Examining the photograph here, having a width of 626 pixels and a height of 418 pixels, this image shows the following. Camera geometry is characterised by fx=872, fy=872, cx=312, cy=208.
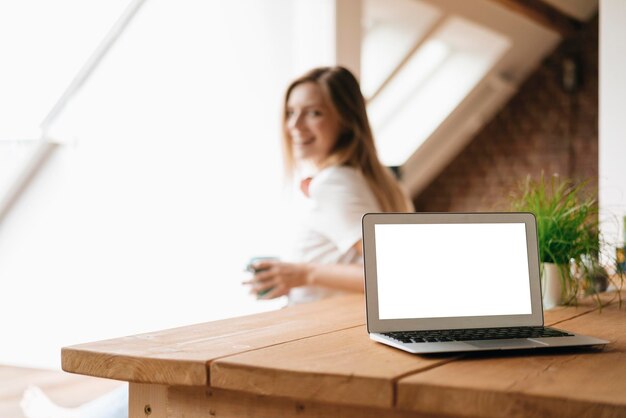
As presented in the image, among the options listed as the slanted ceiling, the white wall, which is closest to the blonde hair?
the white wall

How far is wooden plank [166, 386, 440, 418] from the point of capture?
4.07ft

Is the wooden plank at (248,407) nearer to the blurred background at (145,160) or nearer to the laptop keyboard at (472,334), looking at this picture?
the laptop keyboard at (472,334)

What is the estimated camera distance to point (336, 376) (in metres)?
1.18

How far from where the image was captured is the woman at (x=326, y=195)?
2.23m

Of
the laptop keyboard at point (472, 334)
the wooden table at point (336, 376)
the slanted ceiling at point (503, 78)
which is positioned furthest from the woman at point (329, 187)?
the slanted ceiling at point (503, 78)

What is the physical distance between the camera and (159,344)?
1441 millimetres

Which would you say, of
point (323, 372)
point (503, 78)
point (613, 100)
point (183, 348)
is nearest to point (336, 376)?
point (323, 372)

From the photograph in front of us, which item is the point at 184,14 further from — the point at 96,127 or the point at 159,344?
the point at 159,344

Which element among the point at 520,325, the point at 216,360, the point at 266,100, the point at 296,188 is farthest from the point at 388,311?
the point at 266,100

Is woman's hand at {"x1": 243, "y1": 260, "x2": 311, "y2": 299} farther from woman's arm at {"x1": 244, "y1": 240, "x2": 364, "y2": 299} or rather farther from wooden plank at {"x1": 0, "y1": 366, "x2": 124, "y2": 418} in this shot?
wooden plank at {"x1": 0, "y1": 366, "x2": 124, "y2": 418}

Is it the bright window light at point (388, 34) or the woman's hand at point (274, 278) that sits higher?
the bright window light at point (388, 34)

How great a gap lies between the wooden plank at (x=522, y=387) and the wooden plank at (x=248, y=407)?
8 cm

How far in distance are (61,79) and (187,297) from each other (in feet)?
4.16

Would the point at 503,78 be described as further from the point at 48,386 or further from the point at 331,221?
the point at 331,221
